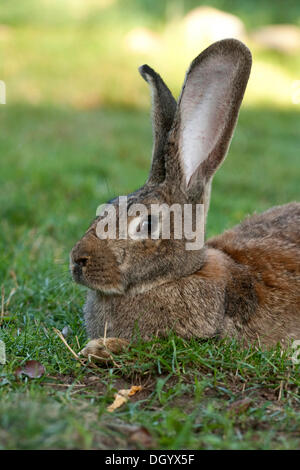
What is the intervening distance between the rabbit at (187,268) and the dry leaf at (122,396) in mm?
262

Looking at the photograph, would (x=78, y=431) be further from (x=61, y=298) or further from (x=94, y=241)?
(x=61, y=298)

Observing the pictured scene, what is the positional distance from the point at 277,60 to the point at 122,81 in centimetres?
428

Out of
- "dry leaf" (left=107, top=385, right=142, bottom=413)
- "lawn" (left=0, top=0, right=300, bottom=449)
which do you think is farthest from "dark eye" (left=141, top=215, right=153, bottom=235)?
"dry leaf" (left=107, top=385, right=142, bottom=413)

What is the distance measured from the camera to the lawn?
98.2 inches

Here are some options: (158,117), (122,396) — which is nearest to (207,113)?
(158,117)

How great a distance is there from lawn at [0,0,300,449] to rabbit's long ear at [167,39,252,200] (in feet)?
2.83

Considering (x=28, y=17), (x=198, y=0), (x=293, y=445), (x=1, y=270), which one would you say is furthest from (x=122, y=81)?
(x=293, y=445)

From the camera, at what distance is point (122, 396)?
9.13 feet
